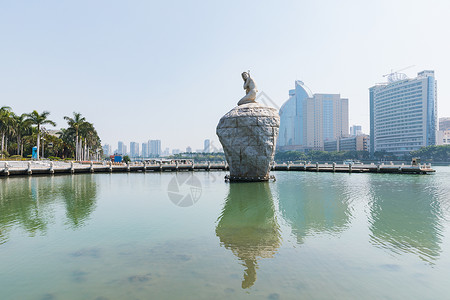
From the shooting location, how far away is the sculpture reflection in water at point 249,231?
29.2 ft

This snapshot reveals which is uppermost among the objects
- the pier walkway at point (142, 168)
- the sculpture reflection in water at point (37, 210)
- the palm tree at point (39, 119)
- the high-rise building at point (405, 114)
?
the high-rise building at point (405, 114)

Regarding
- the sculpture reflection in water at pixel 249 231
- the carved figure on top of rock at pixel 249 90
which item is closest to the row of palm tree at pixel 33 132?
the carved figure on top of rock at pixel 249 90

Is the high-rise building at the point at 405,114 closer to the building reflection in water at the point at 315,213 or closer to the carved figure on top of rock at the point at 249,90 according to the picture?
the carved figure on top of rock at the point at 249,90

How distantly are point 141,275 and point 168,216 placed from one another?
23.9 ft

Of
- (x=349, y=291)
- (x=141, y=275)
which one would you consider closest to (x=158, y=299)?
(x=141, y=275)

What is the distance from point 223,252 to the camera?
935 cm

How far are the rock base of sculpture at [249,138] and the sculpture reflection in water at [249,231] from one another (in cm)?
973

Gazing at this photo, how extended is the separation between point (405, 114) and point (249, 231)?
566ft

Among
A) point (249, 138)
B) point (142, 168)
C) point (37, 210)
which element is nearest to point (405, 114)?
point (142, 168)

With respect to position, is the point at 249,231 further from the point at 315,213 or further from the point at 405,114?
the point at 405,114

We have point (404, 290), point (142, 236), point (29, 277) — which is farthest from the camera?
point (142, 236)

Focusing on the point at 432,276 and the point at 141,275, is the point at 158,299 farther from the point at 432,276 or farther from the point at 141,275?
the point at 432,276

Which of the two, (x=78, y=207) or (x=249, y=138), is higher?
(x=249, y=138)

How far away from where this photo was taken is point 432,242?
412 inches
